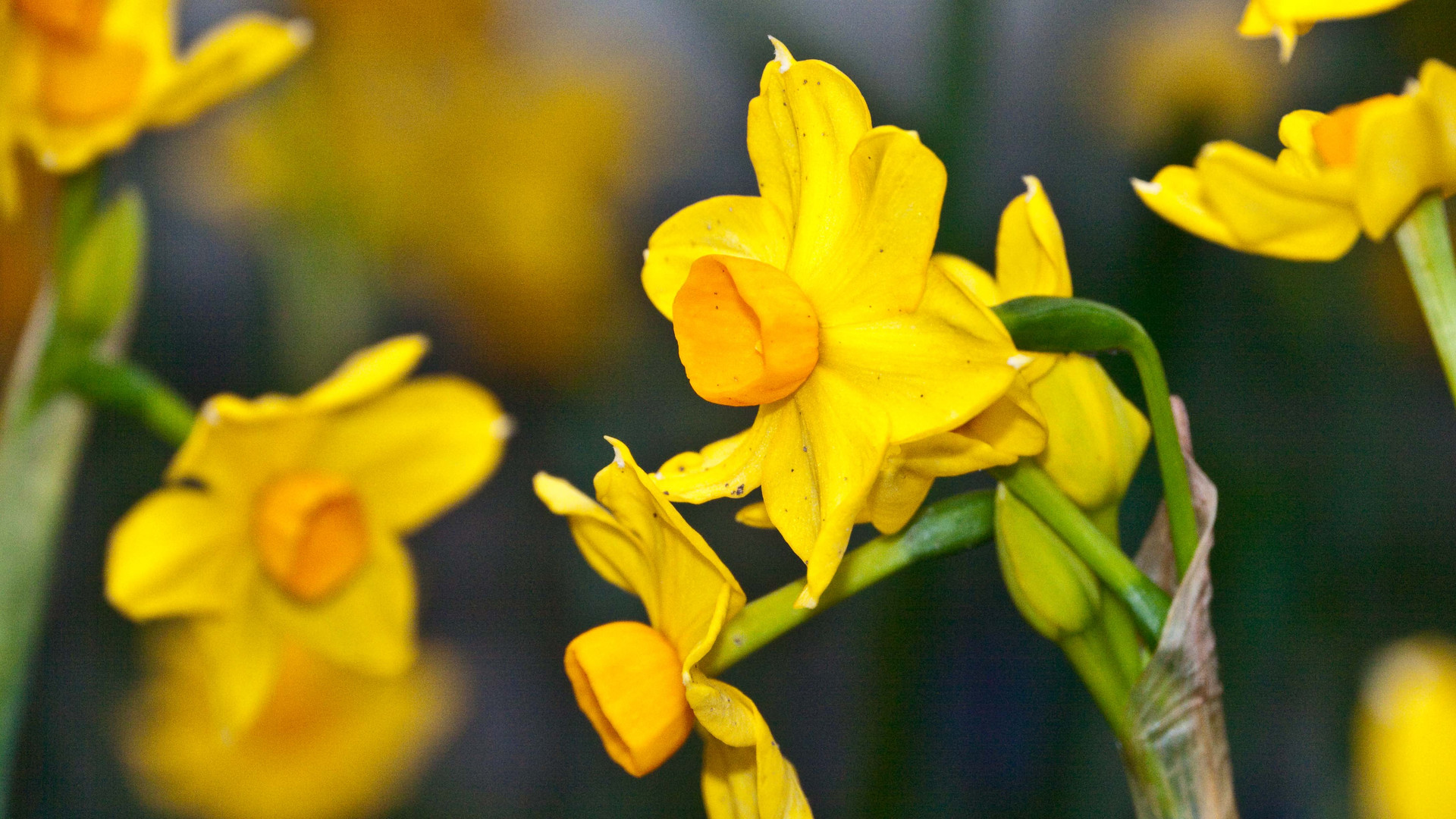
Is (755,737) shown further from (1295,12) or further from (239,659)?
(239,659)

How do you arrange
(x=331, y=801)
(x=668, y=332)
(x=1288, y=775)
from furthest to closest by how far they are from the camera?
(x=668, y=332), (x=331, y=801), (x=1288, y=775)

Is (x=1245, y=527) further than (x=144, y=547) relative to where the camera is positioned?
Yes

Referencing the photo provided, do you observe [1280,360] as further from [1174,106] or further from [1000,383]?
[1000,383]

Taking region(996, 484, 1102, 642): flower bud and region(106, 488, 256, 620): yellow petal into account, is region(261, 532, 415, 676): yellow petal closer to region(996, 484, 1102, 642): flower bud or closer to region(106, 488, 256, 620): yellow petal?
region(106, 488, 256, 620): yellow petal

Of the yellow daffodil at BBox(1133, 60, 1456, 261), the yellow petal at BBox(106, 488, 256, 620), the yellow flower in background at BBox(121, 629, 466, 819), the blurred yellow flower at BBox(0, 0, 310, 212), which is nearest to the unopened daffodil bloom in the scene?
the yellow petal at BBox(106, 488, 256, 620)

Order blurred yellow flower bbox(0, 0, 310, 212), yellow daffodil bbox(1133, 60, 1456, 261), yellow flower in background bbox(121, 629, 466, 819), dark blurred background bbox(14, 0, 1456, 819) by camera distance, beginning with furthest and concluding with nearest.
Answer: yellow flower in background bbox(121, 629, 466, 819) → dark blurred background bbox(14, 0, 1456, 819) → blurred yellow flower bbox(0, 0, 310, 212) → yellow daffodil bbox(1133, 60, 1456, 261)

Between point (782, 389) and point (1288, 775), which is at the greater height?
point (782, 389)

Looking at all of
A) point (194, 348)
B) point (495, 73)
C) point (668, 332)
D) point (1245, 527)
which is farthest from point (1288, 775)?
point (194, 348)

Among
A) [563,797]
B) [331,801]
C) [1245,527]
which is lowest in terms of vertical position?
[331,801]
